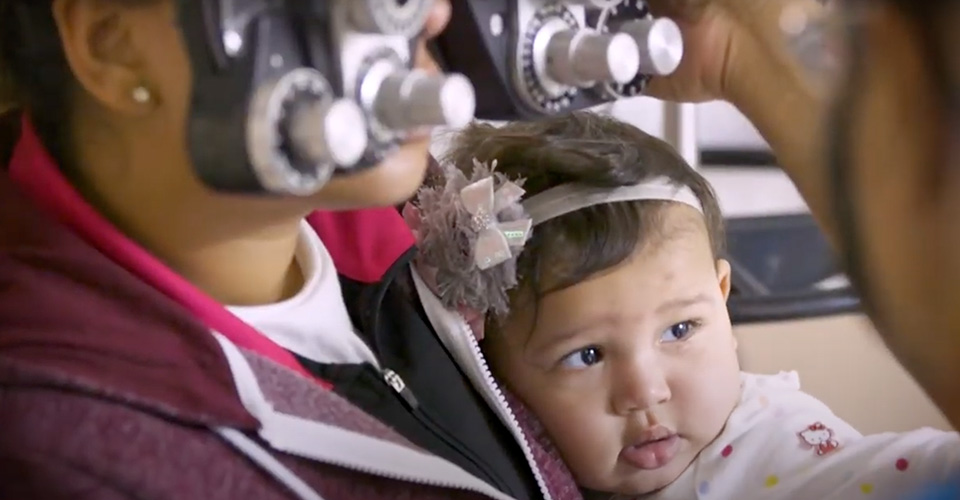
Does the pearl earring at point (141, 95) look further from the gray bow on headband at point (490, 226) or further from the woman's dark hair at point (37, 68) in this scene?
the gray bow on headband at point (490, 226)

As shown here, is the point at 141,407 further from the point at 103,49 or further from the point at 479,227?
the point at 479,227

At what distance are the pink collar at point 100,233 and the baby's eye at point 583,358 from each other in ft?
0.78

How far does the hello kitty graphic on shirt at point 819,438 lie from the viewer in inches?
25.8

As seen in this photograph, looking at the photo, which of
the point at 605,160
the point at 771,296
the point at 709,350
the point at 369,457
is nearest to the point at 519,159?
the point at 605,160

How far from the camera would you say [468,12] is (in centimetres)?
39

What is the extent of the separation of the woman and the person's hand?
17 cm

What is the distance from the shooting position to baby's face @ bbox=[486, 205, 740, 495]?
0.64 metres

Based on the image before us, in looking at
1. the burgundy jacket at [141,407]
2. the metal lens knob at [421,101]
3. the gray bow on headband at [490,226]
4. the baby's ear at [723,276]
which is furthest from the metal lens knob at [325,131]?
the baby's ear at [723,276]

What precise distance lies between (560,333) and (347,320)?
5.9 inches

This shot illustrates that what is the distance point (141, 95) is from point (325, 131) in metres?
0.13

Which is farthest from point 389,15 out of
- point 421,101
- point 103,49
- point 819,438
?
point 819,438

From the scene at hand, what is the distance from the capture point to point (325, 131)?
31 centimetres

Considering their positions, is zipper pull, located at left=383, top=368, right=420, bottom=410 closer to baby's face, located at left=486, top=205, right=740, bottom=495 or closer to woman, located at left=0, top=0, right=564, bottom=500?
woman, located at left=0, top=0, right=564, bottom=500

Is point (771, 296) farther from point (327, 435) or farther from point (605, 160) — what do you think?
point (327, 435)
